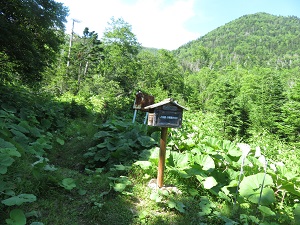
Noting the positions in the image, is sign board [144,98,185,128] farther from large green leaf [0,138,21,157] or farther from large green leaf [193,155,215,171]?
large green leaf [0,138,21,157]

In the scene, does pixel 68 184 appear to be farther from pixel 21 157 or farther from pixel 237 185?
pixel 237 185

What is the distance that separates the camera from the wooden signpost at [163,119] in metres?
3.72

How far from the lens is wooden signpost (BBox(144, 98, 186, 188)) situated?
372 centimetres

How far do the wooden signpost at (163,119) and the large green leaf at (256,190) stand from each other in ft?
4.41

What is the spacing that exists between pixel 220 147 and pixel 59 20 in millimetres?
7552

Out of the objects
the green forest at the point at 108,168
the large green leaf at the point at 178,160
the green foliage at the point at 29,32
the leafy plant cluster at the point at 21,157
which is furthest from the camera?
the green foliage at the point at 29,32

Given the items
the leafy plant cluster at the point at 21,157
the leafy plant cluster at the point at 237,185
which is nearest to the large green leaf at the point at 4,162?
the leafy plant cluster at the point at 21,157

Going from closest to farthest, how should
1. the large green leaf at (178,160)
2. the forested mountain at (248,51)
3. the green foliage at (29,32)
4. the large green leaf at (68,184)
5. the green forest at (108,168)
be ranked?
1. the green forest at (108,168)
2. the large green leaf at (68,184)
3. the large green leaf at (178,160)
4. the green foliage at (29,32)
5. the forested mountain at (248,51)

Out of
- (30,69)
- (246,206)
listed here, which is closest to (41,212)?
(246,206)

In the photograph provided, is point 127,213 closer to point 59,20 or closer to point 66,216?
point 66,216

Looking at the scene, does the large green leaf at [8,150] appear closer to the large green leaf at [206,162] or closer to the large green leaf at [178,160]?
the large green leaf at [178,160]

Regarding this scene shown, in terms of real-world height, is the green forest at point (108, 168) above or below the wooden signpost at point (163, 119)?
below

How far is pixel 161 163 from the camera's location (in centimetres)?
376

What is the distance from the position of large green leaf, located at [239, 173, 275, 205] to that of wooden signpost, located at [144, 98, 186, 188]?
1343mm
